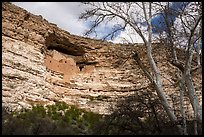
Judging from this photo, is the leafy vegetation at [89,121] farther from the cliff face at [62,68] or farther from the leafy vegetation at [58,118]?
the cliff face at [62,68]

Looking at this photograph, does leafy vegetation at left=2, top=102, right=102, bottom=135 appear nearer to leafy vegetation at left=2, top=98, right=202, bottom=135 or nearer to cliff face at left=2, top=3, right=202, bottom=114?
leafy vegetation at left=2, top=98, right=202, bottom=135

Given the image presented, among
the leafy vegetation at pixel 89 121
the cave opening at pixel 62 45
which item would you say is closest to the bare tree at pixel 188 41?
the leafy vegetation at pixel 89 121

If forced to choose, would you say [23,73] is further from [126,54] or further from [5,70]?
[126,54]

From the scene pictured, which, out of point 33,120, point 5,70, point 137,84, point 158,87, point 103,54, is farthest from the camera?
point 103,54

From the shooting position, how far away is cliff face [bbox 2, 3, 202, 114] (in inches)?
521

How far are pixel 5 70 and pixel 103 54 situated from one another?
5442 millimetres

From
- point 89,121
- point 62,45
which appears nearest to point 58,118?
point 89,121

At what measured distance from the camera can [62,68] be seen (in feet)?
51.9

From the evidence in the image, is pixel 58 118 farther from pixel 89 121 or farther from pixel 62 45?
pixel 62 45

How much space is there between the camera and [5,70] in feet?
42.3

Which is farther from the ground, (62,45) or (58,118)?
(62,45)

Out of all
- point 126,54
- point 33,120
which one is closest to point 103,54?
point 126,54

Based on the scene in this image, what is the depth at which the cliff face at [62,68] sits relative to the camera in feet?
43.4

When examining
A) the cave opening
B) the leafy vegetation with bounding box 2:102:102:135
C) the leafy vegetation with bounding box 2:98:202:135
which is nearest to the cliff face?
the cave opening
